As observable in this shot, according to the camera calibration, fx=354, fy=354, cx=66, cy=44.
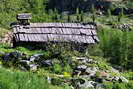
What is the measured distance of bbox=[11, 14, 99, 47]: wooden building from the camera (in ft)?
101

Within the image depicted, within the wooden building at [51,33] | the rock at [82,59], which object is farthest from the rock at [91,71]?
the wooden building at [51,33]

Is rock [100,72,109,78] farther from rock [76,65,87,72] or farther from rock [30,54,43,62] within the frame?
rock [30,54,43,62]

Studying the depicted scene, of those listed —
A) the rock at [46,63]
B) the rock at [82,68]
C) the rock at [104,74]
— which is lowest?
the rock at [104,74]

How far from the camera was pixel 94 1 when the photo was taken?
108m

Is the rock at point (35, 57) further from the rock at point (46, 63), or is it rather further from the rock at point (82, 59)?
the rock at point (82, 59)

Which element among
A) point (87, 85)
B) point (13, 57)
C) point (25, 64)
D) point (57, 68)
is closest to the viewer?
point (87, 85)

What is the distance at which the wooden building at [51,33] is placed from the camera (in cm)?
3071

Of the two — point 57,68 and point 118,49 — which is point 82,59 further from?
point 118,49

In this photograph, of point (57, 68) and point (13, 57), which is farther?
point (13, 57)

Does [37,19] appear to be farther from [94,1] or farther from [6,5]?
[94,1]

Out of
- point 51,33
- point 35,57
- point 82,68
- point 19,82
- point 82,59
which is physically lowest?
point 82,68

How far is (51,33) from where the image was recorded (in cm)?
3203

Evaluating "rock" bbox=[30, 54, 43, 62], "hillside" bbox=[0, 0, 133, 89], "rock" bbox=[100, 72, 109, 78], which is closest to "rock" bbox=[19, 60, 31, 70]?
"hillside" bbox=[0, 0, 133, 89]

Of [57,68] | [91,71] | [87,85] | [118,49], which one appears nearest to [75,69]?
[91,71]
